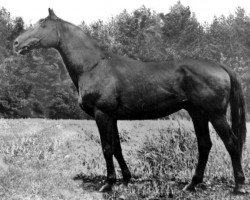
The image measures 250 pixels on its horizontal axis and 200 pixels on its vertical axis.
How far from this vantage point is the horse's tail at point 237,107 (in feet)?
21.9

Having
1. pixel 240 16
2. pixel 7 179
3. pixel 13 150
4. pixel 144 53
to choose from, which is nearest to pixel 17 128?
pixel 13 150

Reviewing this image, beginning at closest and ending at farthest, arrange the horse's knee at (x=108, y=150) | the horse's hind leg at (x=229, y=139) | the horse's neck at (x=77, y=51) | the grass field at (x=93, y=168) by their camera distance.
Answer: the horse's hind leg at (x=229, y=139)
the horse's knee at (x=108, y=150)
the grass field at (x=93, y=168)
the horse's neck at (x=77, y=51)

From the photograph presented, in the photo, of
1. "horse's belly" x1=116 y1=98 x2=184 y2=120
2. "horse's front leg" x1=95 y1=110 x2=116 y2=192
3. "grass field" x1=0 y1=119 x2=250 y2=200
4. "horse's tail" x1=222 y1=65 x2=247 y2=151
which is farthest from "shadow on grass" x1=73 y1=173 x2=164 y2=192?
"horse's tail" x1=222 y1=65 x2=247 y2=151

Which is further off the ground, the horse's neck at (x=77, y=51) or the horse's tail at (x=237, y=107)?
the horse's neck at (x=77, y=51)

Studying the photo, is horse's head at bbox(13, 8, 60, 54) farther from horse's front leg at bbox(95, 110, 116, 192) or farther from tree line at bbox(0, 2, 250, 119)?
tree line at bbox(0, 2, 250, 119)

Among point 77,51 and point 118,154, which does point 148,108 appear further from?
point 77,51

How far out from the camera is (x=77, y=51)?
695 centimetres

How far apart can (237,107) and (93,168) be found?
382cm

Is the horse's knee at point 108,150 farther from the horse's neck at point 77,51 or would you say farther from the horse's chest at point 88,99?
the horse's neck at point 77,51

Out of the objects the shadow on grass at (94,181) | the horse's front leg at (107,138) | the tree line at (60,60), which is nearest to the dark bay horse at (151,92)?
the horse's front leg at (107,138)

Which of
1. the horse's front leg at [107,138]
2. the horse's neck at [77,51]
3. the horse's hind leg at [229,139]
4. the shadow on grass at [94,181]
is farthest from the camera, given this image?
the shadow on grass at [94,181]

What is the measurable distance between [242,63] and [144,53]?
1697 centimetres

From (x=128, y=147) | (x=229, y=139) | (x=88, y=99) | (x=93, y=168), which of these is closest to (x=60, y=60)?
(x=128, y=147)

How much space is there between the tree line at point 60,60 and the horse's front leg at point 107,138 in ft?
65.3
